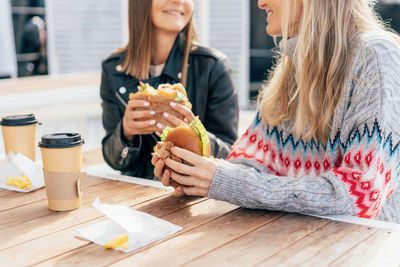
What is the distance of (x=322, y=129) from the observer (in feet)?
4.32

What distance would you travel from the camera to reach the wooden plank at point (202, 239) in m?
0.90

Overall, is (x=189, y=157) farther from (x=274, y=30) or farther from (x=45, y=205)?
(x=274, y=30)

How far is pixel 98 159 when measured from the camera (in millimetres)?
2732

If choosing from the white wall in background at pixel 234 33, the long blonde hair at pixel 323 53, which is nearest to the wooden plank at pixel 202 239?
the long blonde hair at pixel 323 53

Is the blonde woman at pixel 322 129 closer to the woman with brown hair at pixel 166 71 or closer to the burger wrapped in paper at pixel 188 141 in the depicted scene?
the burger wrapped in paper at pixel 188 141

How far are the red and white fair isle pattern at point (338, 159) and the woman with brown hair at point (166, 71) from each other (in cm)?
49

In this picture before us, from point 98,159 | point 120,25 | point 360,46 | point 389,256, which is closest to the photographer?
point 389,256

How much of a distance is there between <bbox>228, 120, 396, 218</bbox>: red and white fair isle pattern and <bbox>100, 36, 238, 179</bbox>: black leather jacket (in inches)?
19.2

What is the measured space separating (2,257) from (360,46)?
3.35ft

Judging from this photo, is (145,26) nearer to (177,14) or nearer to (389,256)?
(177,14)

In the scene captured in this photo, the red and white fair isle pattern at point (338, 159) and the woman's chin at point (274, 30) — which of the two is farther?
the woman's chin at point (274, 30)

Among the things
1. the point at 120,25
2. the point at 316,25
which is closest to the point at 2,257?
the point at 316,25

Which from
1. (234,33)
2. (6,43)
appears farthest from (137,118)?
(234,33)

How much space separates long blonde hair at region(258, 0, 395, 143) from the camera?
1.29 m
